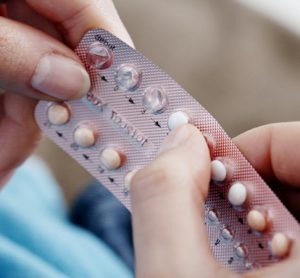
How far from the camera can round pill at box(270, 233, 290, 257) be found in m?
0.43

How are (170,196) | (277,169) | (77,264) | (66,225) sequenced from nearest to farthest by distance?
(170,196) < (277,169) < (77,264) < (66,225)

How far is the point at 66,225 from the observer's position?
0.92 metres

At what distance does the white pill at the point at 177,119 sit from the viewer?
470mm

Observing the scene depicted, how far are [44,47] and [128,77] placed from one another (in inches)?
3.0

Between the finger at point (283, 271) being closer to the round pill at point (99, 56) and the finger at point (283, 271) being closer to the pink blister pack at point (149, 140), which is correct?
the pink blister pack at point (149, 140)

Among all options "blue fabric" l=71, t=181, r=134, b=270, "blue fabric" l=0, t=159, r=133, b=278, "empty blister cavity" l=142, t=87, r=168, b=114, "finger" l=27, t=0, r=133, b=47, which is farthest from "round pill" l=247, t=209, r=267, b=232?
"blue fabric" l=71, t=181, r=134, b=270

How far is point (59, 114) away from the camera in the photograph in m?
0.53

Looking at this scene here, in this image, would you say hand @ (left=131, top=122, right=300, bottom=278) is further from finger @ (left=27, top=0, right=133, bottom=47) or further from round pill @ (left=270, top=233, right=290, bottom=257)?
finger @ (left=27, top=0, right=133, bottom=47)

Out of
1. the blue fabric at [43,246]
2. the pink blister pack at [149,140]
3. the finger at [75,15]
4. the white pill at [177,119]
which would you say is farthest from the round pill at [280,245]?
the blue fabric at [43,246]

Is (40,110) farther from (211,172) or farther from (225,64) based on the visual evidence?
(225,64)

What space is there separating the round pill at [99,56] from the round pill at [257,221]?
0.16 m

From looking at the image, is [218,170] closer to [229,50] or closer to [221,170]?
[221,170]

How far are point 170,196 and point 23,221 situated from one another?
476 mm

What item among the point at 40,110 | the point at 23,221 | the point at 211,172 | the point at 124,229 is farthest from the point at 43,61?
the point at 124,229
